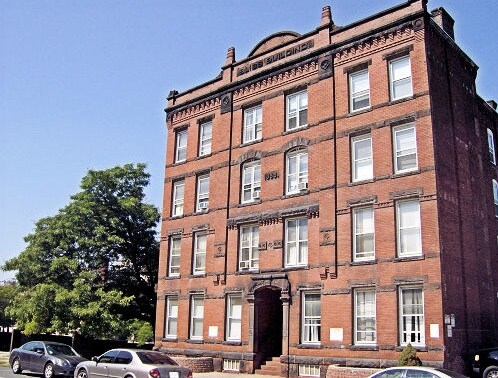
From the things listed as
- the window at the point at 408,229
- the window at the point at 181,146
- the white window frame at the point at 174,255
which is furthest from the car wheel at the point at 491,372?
the window at the point at 181,146

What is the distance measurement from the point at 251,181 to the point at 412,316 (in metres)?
10.8

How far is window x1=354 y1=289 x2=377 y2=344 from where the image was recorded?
2161 cm

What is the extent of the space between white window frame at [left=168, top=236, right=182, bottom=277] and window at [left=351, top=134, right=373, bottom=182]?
1147 cm

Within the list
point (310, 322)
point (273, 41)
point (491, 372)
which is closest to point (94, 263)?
point (310, 322)

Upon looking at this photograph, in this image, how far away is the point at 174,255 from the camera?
30734mm

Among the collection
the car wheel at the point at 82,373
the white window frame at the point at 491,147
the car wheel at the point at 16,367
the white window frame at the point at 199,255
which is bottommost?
the car wheel at the point at 16,367

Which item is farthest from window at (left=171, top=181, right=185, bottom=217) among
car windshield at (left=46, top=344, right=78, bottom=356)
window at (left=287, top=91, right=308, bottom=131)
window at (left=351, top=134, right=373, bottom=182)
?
window at (left=351, top=134, right=373, bottom=182)

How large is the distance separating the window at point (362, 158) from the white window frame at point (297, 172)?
2.55 metres

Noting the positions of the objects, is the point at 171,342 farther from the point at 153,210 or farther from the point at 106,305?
the point at 153,210

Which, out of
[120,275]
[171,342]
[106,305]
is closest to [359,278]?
[171,342]

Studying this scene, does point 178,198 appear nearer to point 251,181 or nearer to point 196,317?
point 251,181

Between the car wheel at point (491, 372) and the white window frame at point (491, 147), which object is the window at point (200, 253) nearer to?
the car wheel at point (491, 372)

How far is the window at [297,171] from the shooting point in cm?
2559

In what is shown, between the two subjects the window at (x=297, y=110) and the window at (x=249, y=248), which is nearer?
the window at (x=297, y=110)
